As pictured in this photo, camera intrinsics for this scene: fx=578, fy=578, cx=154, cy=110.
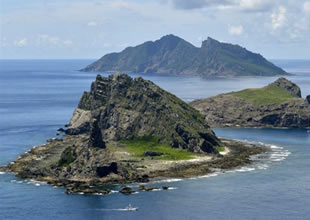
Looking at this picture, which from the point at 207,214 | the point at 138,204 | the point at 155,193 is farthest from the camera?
the point at 155,193

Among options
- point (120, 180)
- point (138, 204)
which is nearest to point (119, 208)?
point (138, 204)

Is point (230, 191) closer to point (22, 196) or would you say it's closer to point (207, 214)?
point (207, 214)

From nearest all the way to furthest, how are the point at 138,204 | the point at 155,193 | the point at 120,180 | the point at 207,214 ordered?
the point at 207,214 → the point at 138,204 → the point at 155,193 → the point at 120,180

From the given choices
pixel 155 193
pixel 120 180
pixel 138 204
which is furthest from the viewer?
pixel 120 180

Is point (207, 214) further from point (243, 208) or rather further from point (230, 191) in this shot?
point (230, 191)

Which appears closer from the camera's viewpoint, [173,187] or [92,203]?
[92,203]

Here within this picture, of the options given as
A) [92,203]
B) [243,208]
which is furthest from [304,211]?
[92,203]

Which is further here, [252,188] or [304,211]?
[252,188]

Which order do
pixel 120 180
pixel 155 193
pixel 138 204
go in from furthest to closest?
pixel 120 180
pixel 155 193
pixel 138 204
